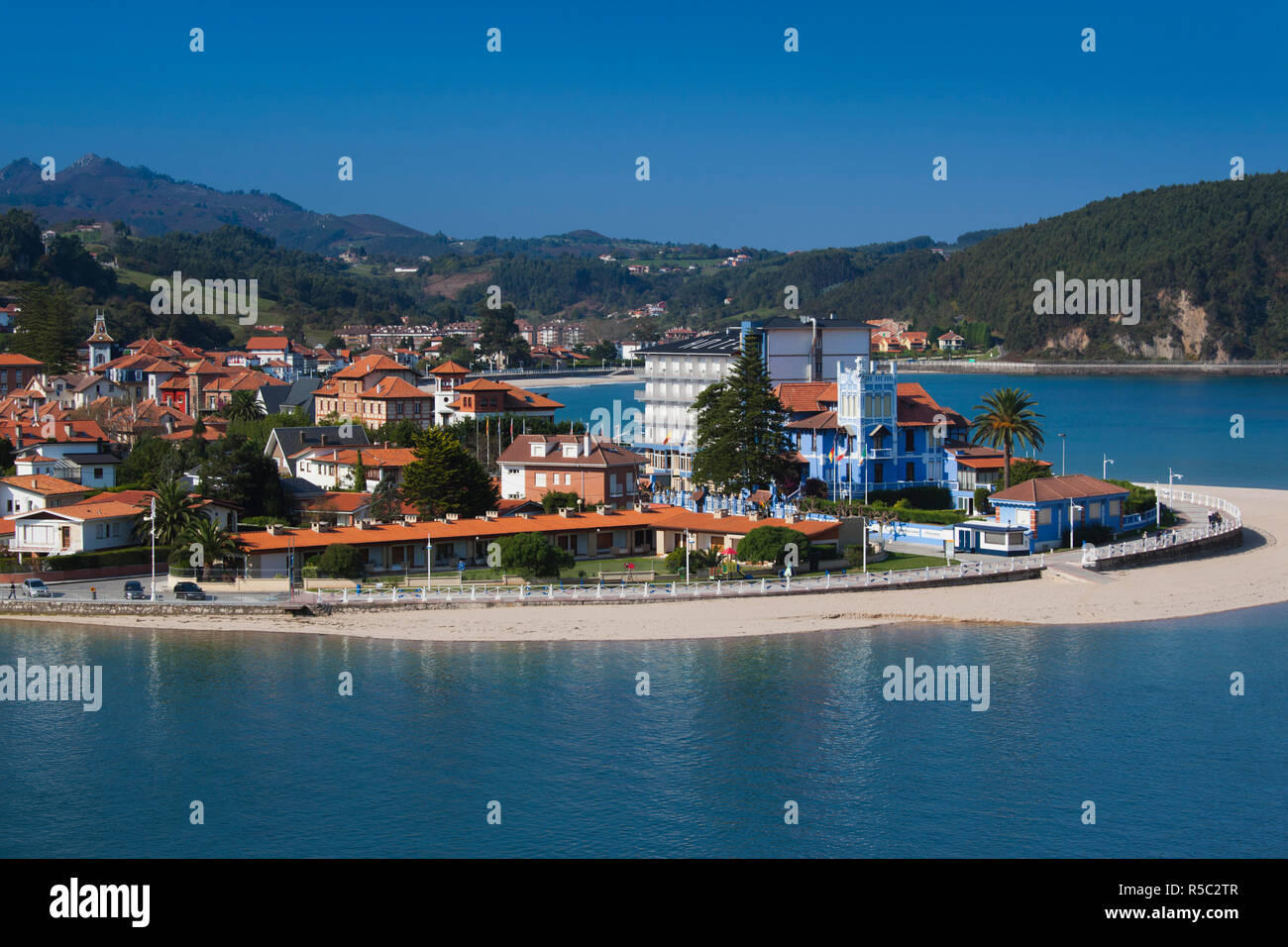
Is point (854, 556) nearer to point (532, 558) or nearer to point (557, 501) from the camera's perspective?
point (532, 558)

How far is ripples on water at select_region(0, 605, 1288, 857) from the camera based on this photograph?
2528cm

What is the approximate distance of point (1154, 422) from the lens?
127 metres

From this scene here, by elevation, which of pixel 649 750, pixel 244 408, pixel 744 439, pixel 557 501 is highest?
pixel 244 408

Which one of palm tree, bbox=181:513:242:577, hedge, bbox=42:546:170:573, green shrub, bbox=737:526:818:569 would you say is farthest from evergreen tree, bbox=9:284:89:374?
green shrub, bbox=737:526:818:569

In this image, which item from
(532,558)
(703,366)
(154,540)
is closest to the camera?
(532,558)

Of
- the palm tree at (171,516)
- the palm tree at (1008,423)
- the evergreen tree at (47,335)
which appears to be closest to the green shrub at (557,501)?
the palm tree at (171,516)

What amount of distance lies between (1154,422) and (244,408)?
268ft

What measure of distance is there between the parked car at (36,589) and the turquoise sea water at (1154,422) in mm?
54913

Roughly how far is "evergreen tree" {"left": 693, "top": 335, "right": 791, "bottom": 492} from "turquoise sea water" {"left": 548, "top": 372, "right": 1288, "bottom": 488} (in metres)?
30.3

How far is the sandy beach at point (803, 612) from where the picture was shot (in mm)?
39250

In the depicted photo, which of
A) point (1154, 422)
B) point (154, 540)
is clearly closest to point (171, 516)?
point (154, 540)

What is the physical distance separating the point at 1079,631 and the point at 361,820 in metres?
22.4

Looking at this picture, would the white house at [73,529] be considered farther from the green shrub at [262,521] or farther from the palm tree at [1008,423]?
the palm tree at [1008,423]
